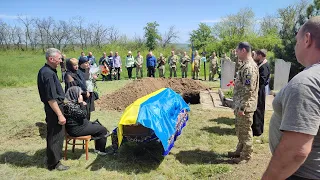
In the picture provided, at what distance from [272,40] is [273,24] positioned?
17.1m

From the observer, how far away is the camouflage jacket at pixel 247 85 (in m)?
4.18

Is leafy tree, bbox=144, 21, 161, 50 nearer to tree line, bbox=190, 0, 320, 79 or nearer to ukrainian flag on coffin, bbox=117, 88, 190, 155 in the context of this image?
tree line, bbox=190, 0, 320, 79

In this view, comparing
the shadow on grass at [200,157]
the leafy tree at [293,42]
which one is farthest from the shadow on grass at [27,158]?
the leafy tree at [293,42]

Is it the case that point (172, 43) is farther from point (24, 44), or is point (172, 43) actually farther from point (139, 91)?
point (139, 91)

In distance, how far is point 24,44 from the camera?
52.8m

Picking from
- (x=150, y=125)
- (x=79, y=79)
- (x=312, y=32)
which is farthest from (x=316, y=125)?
(x=79, y=79)

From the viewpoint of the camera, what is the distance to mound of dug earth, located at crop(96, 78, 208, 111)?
373 inches

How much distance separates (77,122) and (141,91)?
5.82 metres

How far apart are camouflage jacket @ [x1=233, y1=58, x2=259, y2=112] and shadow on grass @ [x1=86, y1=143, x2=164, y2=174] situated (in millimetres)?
1749

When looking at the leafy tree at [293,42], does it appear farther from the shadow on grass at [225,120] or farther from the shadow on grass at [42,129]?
the shadow on grass at [42,129]

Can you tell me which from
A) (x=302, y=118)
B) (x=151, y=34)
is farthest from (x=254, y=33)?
A: (x=302, y=118)

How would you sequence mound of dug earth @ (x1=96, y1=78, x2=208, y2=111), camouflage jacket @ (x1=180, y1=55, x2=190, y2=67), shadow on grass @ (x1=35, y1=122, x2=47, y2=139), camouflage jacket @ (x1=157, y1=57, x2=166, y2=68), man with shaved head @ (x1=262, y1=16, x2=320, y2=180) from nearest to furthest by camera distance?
man with shaved head @ (x1=262, y1=16, x2=320, y2=180) → shadow on grass @ (x1=35, y1=122, x2=47, y2=139) → mound of dug earth @ (x1=96, y1=78, x2=208, y2=111) → camouflage jacket @ (x1=180, y1=55, x2=190, y2=67) → camouflage jacket @ (x1=157, y1=57, x2=166, y2=68)

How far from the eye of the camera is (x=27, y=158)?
502cm

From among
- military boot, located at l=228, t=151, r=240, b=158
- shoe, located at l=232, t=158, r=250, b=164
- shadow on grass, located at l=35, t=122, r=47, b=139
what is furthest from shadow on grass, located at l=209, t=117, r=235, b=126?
shadow on grass, located at l=35, t=122, r=47, b=139
